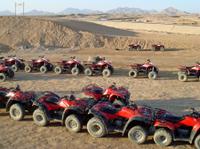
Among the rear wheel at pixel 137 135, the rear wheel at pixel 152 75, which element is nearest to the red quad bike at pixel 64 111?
the rear wheel at pixel 137 135

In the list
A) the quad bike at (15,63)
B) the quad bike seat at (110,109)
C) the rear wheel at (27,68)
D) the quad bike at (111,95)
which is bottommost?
the rear wheel at (27,68)

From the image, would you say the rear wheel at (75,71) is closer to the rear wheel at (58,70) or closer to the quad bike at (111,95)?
the rear wheel at (58,70)

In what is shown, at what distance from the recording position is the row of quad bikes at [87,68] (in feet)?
72.4

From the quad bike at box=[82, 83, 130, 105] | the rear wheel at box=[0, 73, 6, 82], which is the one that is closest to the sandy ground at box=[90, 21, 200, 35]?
the rear wheel at box=[0, 73, 6, 82]

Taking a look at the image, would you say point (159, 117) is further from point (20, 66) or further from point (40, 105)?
point (20, 66)

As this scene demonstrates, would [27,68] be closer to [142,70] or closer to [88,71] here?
[88,71]

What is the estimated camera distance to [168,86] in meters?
20.7

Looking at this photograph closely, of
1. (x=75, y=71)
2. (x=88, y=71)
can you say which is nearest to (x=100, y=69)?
(x=88, y=71)

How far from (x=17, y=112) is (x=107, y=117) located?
3.18m

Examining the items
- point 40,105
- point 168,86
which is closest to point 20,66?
point 168,86

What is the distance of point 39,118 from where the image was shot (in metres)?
13.2

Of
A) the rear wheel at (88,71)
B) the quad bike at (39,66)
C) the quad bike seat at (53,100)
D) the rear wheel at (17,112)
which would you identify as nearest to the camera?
the quad bike seat at (53,100)

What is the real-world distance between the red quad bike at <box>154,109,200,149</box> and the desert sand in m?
0.32

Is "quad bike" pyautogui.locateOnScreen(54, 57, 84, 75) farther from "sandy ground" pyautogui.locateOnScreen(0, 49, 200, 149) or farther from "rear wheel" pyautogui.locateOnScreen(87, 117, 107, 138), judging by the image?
"rear wheel" pyautogui.locateOnScreen(87, 117, 107, 138)
